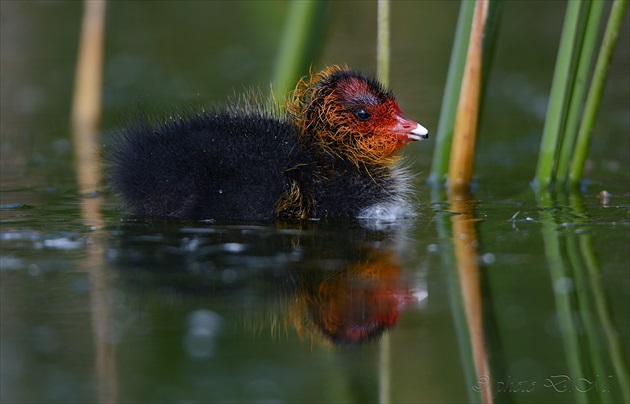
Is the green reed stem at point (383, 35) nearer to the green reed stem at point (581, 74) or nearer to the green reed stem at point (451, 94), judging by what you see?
the green reed stem at point (451, 94)

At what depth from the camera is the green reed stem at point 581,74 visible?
6785 mm

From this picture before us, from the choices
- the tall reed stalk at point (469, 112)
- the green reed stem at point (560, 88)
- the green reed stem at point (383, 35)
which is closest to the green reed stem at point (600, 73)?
the green reed stem at point (560, 88)

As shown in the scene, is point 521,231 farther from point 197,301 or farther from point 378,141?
point 197,301

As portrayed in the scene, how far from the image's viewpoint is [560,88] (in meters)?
7.02

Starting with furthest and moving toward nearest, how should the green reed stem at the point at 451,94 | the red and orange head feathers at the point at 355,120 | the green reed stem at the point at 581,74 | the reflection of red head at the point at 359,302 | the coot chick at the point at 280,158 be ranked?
the green reed stem at the point at 451,94 < the red and orange head feathers at the point at 355,120 < the green reed stem at the point at 581,74 < the coot chick at the point at 280,158 < the reflection of red head at the point at 359,302

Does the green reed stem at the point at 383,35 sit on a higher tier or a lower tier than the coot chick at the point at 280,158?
higher

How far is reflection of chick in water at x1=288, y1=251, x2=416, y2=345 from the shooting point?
14.7 ft

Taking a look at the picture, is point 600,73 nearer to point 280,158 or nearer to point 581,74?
point 581,74

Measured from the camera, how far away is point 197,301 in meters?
4.82

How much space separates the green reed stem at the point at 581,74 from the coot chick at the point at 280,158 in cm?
107

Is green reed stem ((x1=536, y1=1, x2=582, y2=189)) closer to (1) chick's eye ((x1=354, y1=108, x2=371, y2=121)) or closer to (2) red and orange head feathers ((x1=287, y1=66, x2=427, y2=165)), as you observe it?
(2) red and orange head feathers ((x1=287, y1=66, x2=427, y2=165))

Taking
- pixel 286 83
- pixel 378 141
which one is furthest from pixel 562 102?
pixel 286 83

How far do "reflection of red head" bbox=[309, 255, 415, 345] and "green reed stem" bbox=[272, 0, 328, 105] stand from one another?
2.22m

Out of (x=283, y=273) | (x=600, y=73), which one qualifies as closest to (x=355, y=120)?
(x=600, y=73)
